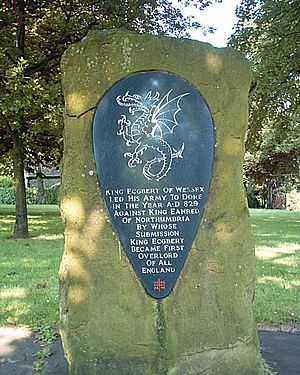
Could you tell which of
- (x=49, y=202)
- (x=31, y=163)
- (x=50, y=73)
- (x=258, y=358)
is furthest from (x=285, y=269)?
(x=49, y=202)

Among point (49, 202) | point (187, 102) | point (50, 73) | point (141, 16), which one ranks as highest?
point (141, 16)

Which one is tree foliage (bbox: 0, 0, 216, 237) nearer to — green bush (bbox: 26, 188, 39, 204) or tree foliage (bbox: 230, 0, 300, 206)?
tree foliage (bbox: 230, 0, 300, 206)

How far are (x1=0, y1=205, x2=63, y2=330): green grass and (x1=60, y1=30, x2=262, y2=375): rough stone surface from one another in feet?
5.00

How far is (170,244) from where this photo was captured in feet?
11.3

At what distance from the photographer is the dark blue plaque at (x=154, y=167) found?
135 inches

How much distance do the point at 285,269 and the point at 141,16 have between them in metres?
7.10

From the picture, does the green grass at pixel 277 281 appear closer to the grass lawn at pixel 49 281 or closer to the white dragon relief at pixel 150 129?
the grass lawn at pixel 49 281

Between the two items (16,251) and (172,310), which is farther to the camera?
(16,251)

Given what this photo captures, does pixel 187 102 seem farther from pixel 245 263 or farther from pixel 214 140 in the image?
pixel 245 263

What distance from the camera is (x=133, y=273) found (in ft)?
11.2

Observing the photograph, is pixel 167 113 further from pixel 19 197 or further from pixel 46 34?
pixel 46 34

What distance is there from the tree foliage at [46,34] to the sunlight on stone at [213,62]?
22.9ft

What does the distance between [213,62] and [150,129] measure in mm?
678

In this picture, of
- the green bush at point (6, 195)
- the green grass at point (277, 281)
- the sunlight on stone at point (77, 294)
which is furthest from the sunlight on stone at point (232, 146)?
the green bush at point (6, 195)
